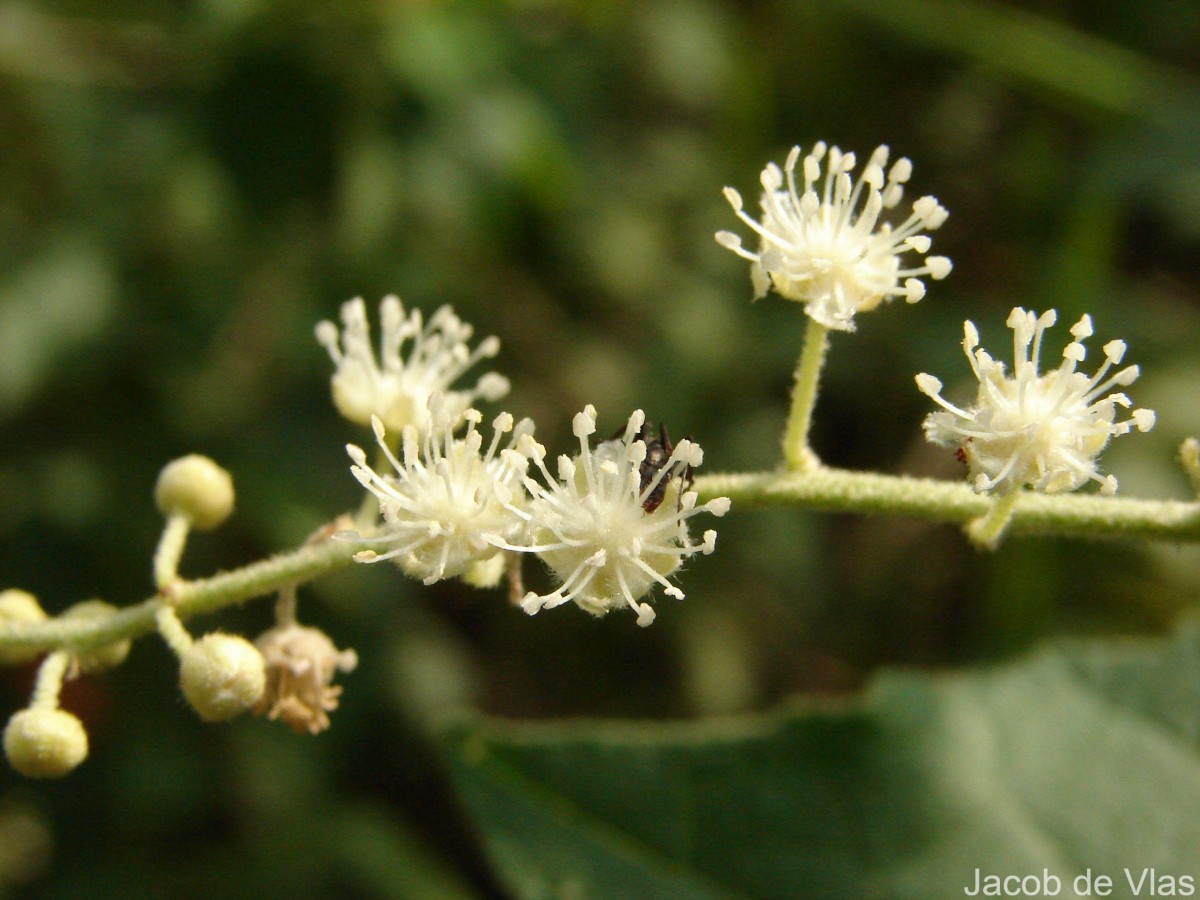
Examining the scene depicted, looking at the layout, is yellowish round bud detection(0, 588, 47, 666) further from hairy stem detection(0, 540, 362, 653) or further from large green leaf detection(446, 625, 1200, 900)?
large green leaf detection(446, 625, 1200, 900)

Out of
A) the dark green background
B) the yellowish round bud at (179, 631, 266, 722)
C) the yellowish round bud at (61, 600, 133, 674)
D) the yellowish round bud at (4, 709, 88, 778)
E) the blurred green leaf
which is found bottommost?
the yellowish round bud at (4, 709, 88, 778)

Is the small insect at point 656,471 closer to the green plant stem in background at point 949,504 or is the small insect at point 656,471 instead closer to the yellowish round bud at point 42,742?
the green plant stem in background at point 949,504

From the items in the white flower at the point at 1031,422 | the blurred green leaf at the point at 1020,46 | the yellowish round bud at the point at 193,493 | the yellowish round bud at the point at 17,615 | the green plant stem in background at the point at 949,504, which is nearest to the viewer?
the white flower at the point at 1031,422

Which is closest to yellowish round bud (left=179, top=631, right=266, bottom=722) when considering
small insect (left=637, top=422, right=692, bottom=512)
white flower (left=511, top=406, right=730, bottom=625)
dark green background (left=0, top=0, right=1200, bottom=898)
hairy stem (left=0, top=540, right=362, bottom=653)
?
hairy stem (left=0, top=540, right=362, bottom=653)

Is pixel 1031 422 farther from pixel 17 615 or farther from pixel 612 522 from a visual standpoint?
pixel 17 615

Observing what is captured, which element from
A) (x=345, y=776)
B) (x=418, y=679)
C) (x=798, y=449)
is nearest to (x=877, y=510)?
(x=798, y=449)

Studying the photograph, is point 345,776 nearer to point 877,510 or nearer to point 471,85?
point 471,85

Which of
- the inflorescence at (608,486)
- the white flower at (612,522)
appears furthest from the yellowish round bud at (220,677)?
the white flower at (612,522)
